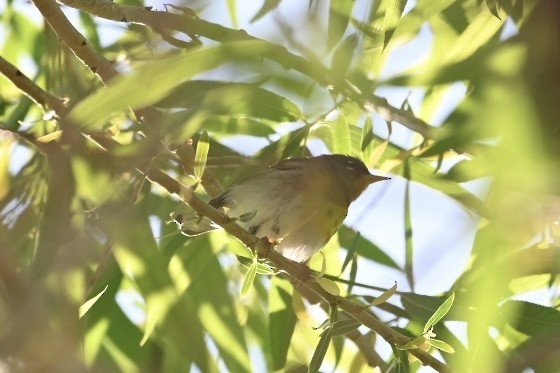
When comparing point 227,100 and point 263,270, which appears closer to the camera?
point 227,100

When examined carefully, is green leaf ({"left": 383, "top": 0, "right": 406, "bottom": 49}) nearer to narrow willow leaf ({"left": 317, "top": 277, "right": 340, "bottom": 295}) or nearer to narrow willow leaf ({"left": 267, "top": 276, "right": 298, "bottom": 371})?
narrow willow leaf ({"left": 317, "top": 277, "right": 340, "bottom": 295})

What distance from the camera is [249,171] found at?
5.40ft

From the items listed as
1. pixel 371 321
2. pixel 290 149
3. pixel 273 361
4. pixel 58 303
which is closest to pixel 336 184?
pixel 290 149

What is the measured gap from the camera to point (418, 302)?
1.47m

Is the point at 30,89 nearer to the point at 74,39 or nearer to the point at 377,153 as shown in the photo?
the point at 74,39

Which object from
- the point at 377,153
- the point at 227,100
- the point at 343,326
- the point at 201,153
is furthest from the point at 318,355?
the point at 227,100

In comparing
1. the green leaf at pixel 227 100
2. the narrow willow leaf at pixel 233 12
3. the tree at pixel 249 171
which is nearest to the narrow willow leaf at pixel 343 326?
the tree at pixel 249 171

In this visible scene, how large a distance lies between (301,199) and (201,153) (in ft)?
2.62

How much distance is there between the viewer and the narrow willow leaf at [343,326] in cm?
131

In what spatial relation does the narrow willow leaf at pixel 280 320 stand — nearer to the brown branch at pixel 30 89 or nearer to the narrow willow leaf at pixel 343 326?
the narrow willow leaf at pixel 343 326

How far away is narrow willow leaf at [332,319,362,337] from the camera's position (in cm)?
131

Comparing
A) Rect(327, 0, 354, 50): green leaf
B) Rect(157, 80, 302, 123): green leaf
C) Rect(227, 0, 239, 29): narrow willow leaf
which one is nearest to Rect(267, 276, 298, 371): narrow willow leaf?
Rect(157, 80, 302, 123): green leaf

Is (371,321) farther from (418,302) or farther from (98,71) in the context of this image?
(98,71)

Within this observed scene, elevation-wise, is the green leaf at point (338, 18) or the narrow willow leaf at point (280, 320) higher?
the green leaf at point (338, 18)
